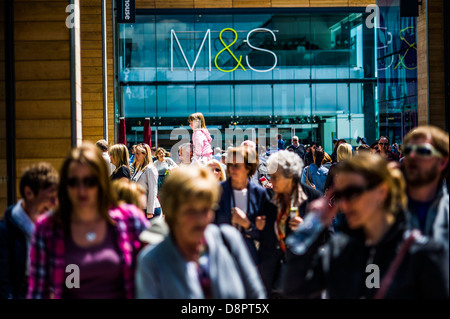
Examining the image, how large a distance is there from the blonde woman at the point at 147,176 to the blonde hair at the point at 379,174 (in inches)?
254

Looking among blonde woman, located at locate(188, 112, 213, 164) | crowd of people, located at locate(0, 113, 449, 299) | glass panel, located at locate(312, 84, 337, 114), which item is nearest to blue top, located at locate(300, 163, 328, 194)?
blonde woman, located at locate(188, 112, 213, 164)

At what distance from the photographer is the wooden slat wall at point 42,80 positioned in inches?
276

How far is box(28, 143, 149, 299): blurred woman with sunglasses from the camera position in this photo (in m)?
3.01

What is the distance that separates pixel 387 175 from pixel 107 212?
1.43m

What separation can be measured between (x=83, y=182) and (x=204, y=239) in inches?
29.0

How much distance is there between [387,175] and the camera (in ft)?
8.95

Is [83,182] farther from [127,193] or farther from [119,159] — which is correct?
[119,159]

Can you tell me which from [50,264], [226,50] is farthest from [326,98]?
[50,264]

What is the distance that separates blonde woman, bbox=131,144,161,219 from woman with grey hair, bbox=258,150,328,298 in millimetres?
4212

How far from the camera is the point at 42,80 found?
7.13 meters

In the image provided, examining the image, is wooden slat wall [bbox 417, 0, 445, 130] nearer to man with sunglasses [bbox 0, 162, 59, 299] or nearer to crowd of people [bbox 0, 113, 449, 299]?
crowd of people [bbox 0, 113, 449, 299]

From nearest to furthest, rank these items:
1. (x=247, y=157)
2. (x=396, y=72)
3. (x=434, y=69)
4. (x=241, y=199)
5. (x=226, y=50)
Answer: (x=241, y=199), (x=247, y=157), (x=434, y=69), (x=396, y=72), (x=226, y=50)

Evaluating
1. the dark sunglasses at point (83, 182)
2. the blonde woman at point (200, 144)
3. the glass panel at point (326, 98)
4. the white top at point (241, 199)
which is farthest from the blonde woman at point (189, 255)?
the glass panel at point (326, 98)
